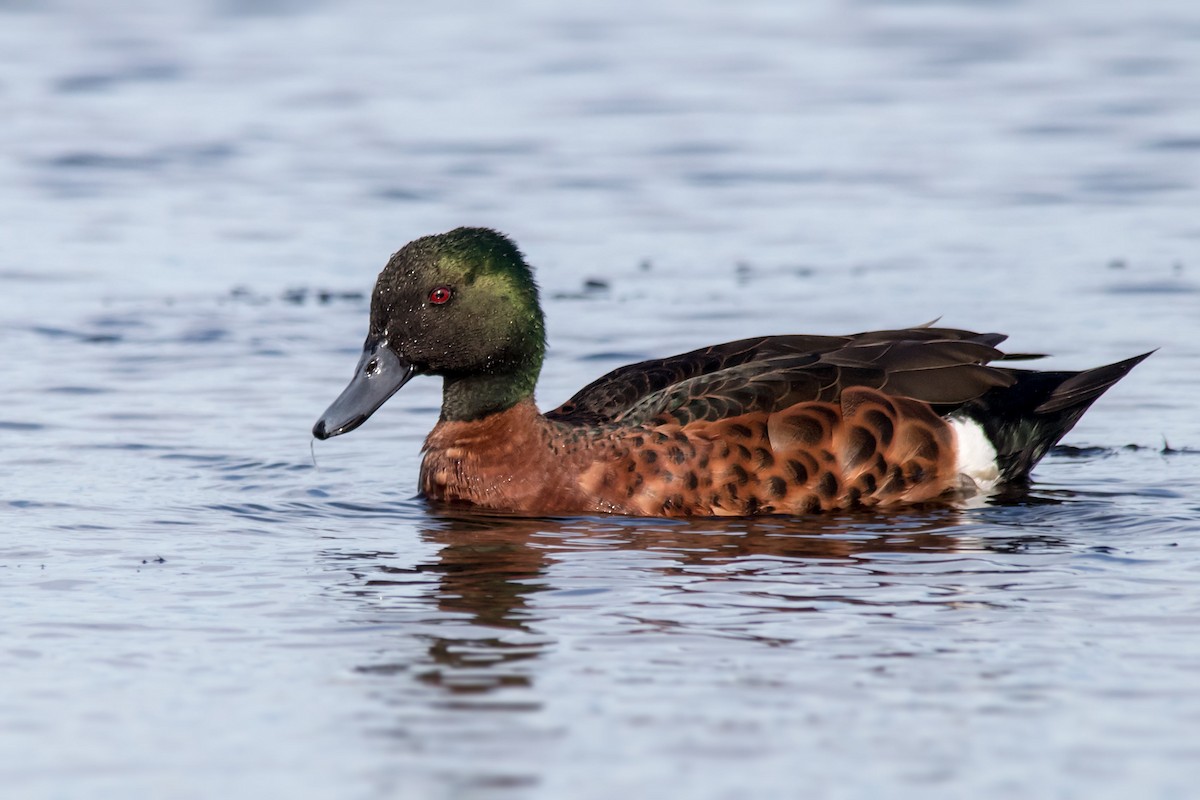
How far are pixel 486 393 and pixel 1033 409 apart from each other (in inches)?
91.6

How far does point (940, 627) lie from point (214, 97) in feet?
41.6

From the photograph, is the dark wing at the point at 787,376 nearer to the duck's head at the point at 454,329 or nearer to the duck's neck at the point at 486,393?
the duck's neck at the point at 486,393

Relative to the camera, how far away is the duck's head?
8.49 metres

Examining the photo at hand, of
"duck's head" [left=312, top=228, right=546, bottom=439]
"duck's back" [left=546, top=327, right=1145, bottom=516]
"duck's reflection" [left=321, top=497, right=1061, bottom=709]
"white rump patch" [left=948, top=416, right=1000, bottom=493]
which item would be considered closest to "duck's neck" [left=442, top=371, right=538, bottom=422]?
"duck's head" [left=312, top=228, right=546, bottom=439]

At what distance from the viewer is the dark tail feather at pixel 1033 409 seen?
8781 millimetres

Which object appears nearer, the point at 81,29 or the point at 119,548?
the point at 119,548

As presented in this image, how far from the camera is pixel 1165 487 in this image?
27.9 ft

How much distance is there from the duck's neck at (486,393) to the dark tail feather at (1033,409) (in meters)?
1.84

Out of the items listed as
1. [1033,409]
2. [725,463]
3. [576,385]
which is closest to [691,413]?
[725,463]

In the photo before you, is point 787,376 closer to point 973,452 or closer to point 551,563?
point 973,452

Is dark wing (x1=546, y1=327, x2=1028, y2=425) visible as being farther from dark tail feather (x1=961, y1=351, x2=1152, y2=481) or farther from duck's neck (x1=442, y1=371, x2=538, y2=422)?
duck's neck (x1=442, y1=371, x2=538, y2=422)

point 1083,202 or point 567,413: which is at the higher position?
point 1083,202

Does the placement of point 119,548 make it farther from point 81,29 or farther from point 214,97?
point 81,29

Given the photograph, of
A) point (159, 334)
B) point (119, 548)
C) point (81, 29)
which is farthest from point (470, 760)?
point (81, 29)
